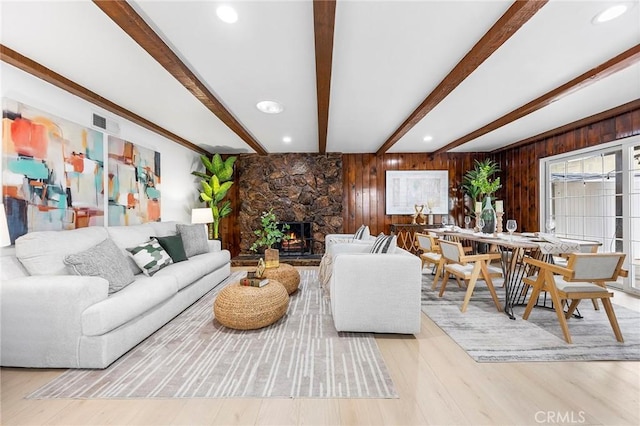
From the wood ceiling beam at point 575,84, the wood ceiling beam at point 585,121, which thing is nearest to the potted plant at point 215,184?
the wood ceiling beam at point 575,84

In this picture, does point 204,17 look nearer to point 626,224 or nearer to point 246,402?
point 246,402

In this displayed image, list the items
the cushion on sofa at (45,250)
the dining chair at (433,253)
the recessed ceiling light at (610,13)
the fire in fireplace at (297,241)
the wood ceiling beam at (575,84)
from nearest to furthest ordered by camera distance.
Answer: the recessed ceiling light at (610,13), the cushion on sofa at (45,250), the wood ceiling beam at (575,84), the dining chair at (433,253), the fire in fireplace at (297,241)

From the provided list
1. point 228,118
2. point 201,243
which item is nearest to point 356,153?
point 228,118

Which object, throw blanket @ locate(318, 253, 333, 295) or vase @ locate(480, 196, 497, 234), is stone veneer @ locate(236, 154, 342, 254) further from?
vase @ locate(480, 196, 497, 234)

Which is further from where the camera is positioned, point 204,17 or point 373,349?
point 373,349

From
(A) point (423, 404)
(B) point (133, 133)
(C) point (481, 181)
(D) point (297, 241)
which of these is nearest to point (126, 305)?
(A) point (423, 404)

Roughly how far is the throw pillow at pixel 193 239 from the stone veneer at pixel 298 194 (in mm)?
1969

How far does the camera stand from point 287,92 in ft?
9.85

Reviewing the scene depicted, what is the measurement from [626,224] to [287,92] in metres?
4.72

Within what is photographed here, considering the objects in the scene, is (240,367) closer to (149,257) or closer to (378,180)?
(149,257)

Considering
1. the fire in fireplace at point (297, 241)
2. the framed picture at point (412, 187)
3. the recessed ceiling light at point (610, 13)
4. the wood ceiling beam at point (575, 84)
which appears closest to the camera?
the recessed ceiling light at point (610, 13)

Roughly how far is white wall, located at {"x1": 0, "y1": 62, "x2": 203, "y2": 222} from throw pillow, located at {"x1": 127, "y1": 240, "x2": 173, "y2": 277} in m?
1.53

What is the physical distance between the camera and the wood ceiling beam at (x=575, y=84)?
7.58 feet

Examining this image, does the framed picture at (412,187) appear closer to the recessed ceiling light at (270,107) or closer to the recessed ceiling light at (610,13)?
the recessed ceiling light at (270,107)
